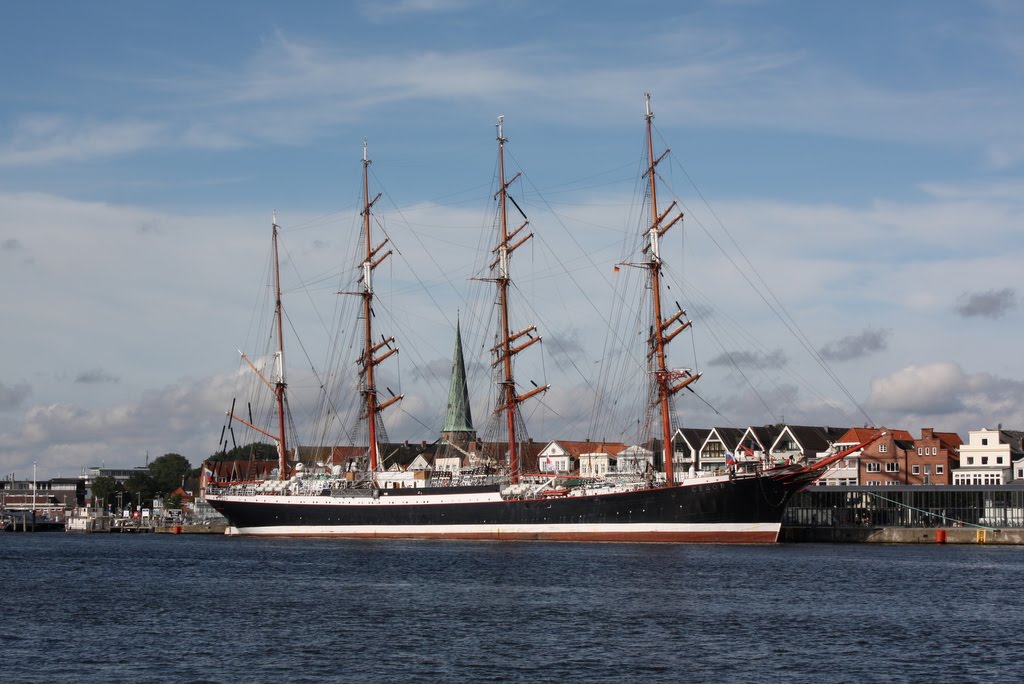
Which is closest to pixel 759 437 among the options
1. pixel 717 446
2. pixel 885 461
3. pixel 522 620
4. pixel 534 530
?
pixel 717 446

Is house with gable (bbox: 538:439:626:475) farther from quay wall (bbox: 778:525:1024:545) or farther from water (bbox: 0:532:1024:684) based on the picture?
water (bbox: 0:532:1024:684)

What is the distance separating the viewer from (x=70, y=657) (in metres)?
36.9

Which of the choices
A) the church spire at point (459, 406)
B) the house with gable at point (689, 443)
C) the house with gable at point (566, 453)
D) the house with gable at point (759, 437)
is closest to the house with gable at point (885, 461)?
the house with gable at point (759, 437)

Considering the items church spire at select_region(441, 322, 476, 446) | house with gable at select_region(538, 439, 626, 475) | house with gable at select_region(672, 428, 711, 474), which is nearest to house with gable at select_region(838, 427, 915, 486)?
house with gable at select_region(672, 428, 711, 474)

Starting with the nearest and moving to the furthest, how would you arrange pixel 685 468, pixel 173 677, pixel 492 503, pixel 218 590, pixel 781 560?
pixel 173 677 < pixel 218 590 < pixel 781 560 < pixel 492 503 < pixel 685 468

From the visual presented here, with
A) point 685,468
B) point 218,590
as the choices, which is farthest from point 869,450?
point 218,590

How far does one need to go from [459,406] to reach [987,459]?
81401 millimetres

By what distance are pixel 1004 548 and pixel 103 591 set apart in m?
65.0

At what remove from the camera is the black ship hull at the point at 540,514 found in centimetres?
8756

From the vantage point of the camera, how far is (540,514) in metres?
96.8

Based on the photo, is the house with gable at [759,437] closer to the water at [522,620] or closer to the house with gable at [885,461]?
the house with gable at [885,461]

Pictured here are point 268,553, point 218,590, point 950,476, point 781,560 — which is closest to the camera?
point 218,590

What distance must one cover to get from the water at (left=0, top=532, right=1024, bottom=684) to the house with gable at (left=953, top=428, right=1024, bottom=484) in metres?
52.6

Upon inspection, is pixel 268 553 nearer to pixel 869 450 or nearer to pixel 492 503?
pixel 492 503
